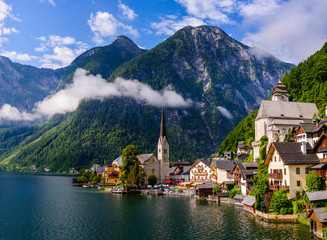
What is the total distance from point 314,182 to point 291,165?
5299 millimetres

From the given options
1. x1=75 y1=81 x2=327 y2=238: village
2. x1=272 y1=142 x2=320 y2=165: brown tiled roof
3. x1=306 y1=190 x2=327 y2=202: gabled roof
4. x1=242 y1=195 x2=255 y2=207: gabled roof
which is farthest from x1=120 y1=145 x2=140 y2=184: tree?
x1=306 y1=190 x2=327 y2=202: gabled roof

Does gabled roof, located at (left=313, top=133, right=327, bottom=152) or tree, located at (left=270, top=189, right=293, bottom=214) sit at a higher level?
gabled roof, located at (left=313, top=133, right=327, bottom=152)

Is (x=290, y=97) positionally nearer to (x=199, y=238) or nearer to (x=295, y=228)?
(x=295, y=228)

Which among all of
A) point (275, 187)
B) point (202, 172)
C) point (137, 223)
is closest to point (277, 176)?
point (275, 187)

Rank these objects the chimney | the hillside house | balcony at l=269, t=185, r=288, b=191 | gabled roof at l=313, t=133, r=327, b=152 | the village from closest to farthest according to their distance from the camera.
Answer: the village
gabled roof at l=313, t=133, r=327, b=152
the chimney
balcony at l=269, t=185, r=288, b=191
the hillside house

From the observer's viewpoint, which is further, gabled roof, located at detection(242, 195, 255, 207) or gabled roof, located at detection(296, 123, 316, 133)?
gabled roof, located at detection(296, 123, 316, 133)

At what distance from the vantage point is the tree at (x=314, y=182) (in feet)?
179

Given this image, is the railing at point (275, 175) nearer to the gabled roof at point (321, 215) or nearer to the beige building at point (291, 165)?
the beige building at point (291, 165)

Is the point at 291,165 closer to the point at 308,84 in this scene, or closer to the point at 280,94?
the point at 280,94

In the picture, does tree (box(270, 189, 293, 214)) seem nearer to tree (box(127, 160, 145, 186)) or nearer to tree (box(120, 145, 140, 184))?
tree (box(127, 160, 145, 186))

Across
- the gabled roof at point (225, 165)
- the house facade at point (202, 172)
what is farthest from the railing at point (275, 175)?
the house facade at point (202, 172)

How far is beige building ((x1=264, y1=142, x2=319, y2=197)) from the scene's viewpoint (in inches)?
2315

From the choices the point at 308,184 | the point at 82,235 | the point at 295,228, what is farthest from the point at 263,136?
the point at 82,235

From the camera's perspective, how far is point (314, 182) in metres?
55.1
